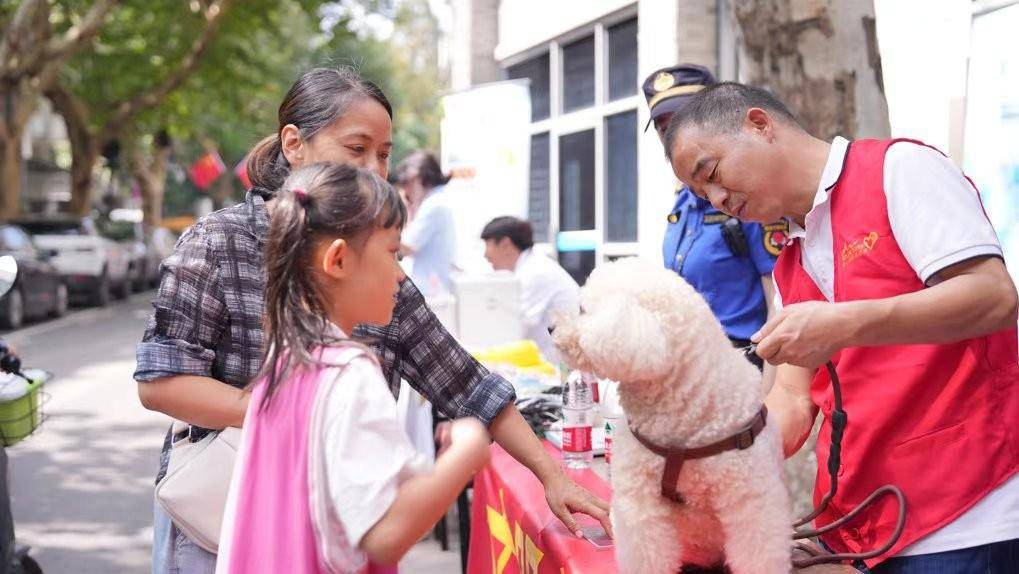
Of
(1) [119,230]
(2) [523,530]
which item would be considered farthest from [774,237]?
(1) [119,230]

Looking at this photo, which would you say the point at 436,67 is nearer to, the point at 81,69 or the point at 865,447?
the point at 81,69

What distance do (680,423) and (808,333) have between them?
0.29 meters

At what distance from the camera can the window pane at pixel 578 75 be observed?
10516 mm

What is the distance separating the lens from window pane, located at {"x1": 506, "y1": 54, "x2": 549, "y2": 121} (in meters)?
11.7

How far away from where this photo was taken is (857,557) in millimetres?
1956

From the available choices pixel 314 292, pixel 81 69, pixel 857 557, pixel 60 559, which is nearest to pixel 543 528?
pixel 857 557

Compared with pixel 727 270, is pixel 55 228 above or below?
above

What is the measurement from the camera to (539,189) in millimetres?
11969

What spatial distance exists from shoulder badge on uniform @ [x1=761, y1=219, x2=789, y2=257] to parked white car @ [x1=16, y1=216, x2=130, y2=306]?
1677cm

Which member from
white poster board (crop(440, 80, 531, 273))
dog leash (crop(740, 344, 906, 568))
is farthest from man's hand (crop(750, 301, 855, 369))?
white poster board (crop(440, 80, 531, 273))

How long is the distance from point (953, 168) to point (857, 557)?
2.52ft

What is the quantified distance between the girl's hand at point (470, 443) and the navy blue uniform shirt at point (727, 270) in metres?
2.37

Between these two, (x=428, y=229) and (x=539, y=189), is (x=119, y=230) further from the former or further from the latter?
(x=428, y=229)

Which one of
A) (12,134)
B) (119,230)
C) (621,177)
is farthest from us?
(119,230)
